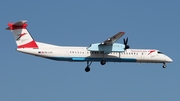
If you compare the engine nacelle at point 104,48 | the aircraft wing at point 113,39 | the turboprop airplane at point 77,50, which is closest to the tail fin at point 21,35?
the turboprop airplane at point 77,50

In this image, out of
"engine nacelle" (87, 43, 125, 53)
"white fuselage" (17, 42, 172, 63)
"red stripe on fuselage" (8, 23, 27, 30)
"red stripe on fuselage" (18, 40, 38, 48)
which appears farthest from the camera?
"engine nacelle" (87, 43, 125, 53)

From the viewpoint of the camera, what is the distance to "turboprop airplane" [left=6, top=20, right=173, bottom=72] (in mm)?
61125

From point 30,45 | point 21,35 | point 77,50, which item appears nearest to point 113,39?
point 77,50

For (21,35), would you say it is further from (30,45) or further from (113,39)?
(113,39)

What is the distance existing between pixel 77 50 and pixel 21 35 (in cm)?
703

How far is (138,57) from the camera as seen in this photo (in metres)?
65.7

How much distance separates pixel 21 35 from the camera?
61906 mm

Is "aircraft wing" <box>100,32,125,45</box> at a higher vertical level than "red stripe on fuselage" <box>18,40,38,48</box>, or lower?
higher

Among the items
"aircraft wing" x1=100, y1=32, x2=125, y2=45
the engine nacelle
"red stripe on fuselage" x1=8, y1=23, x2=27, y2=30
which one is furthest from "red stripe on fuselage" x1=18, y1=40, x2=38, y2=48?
"aircraft wing" x1=100, y1=32, x2=125, y2=45

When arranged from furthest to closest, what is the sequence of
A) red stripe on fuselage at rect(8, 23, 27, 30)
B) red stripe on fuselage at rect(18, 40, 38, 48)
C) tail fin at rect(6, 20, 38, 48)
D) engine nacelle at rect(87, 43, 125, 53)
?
engine nacelle at rect(87, 43, 125, 53), red stripe on fuselage at rect(18, 40, 38, 48), tail fin at rect(6, 20, 38, 48), red stripe on fuselage at rect(8, 23, 27, 30)

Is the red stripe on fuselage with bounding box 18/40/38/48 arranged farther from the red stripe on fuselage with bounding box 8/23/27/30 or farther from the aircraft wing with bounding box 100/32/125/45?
the aircraft wing with bounding box 100/32/125/45

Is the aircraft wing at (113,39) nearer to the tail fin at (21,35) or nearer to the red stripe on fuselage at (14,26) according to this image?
the tail fin at (21,35)

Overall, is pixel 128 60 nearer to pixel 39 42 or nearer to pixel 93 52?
pixel 93 52

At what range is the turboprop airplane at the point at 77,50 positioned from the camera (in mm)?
61125
